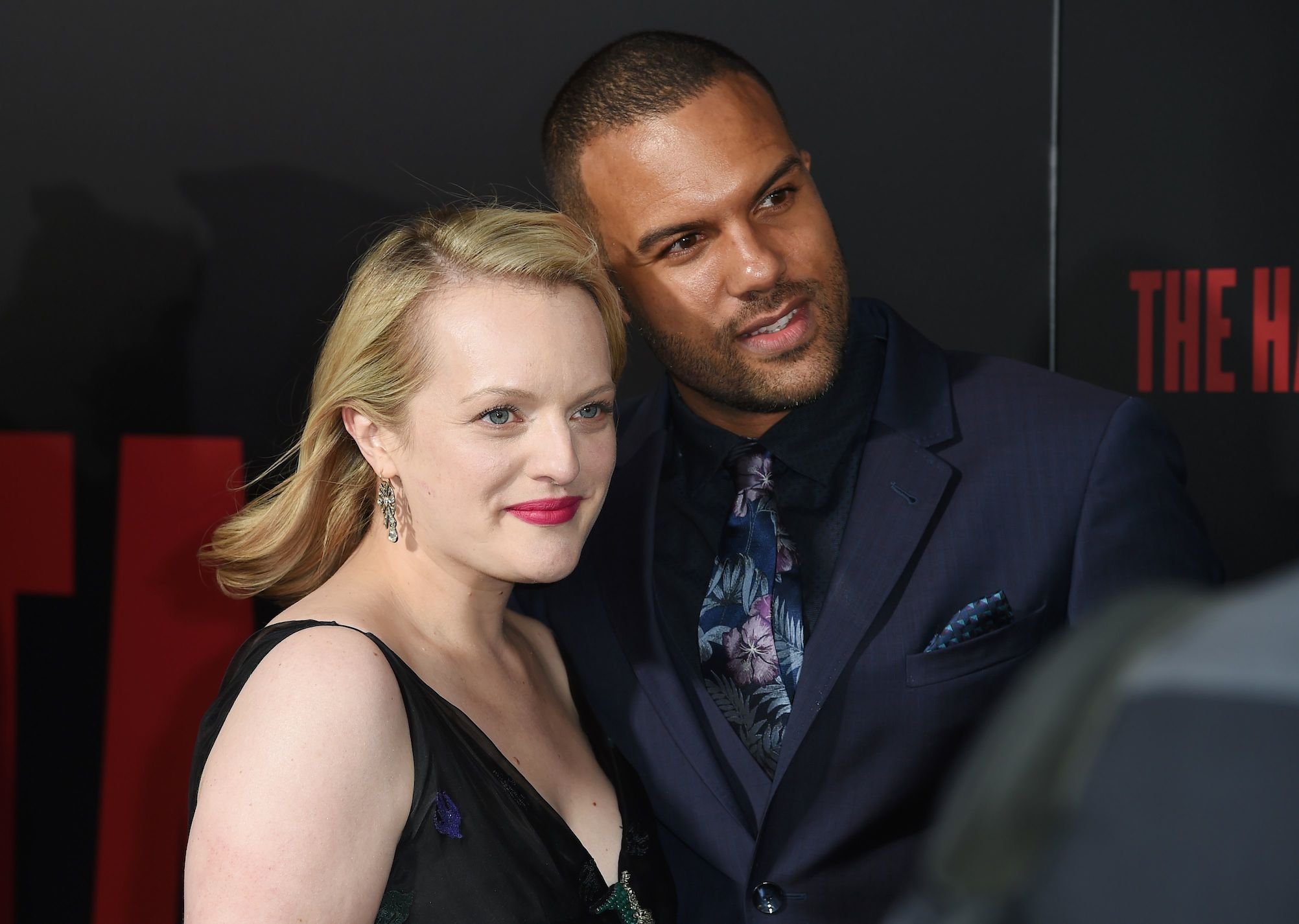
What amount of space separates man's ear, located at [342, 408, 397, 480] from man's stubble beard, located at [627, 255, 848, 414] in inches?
22.8

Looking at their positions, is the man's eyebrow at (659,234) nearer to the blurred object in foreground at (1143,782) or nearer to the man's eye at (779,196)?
the man's eye at (779,196)

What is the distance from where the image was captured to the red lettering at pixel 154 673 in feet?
9.41

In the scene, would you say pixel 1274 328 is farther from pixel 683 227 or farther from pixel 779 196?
pixel 683 227

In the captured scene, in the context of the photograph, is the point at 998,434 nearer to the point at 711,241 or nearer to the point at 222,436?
the point at 711,241

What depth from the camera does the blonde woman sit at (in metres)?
1.37

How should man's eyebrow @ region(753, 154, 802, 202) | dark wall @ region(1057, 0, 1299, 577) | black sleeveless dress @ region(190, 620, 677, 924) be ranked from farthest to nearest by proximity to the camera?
1. dark wall @ region(1057, 0, 1299, 577)
2. man's eyebrow @ region(753, 154, 802, 202)
3. black sleeveless dress @ region(190, 620, 677, 924)

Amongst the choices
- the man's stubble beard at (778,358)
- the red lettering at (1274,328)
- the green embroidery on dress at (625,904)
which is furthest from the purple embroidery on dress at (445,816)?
the red lettering at (1274,328)

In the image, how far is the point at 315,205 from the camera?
2.85 m

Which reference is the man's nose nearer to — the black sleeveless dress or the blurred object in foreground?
the black sleeveless dress

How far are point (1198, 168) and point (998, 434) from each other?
91 centimetres

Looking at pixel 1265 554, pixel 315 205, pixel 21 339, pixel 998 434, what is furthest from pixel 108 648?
pixel 1265 554

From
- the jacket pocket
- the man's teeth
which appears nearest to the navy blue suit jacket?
the jacket pocket

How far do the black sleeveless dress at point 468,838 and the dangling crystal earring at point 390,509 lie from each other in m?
0.25

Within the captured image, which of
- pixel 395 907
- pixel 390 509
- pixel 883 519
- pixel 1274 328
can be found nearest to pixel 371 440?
pixel 390 509
